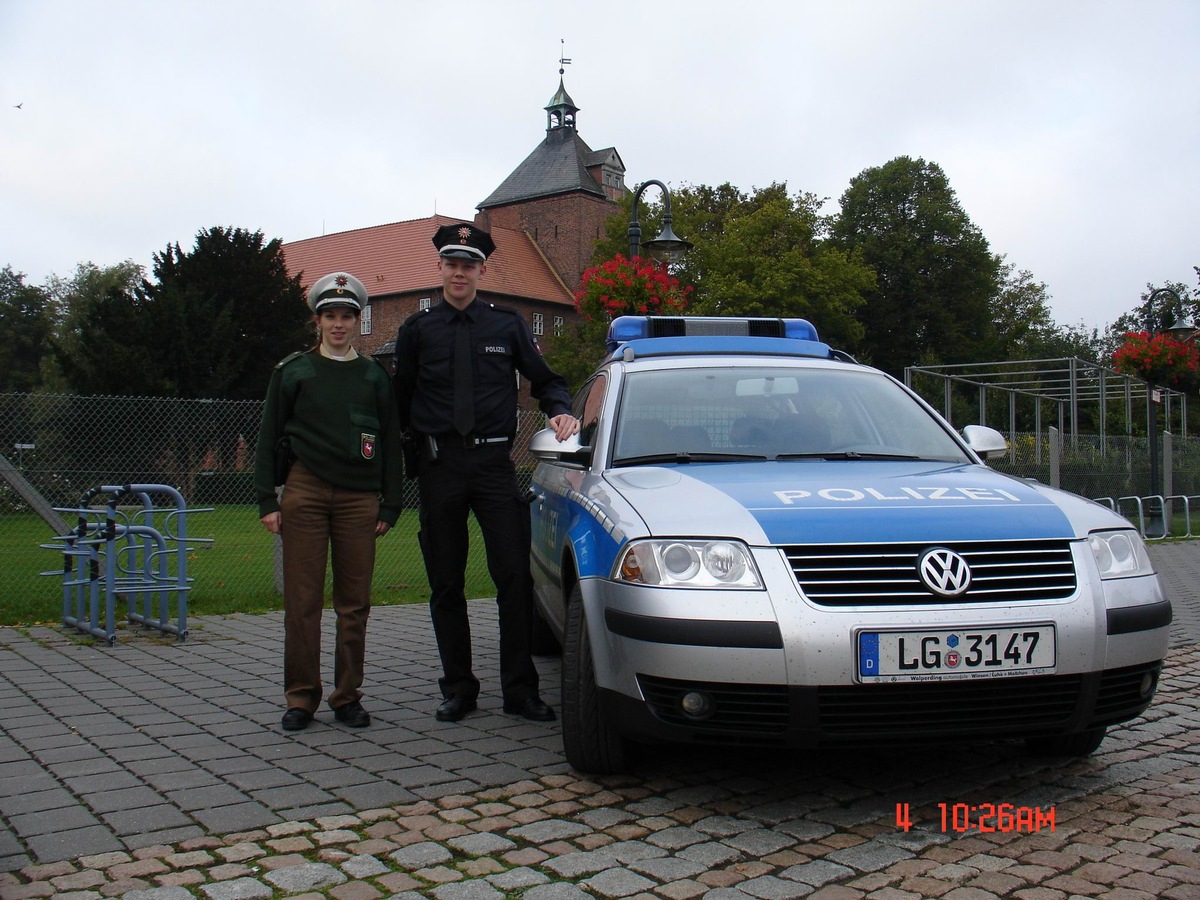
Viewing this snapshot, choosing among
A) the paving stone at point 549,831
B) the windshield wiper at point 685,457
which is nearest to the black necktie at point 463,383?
the windshield wiper at point 685,457

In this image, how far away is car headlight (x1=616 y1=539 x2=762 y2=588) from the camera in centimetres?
380

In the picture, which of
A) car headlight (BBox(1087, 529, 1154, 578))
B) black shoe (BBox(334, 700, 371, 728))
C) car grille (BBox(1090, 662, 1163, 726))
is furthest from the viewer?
black shoe (BBox(334, 700, 371, 728))

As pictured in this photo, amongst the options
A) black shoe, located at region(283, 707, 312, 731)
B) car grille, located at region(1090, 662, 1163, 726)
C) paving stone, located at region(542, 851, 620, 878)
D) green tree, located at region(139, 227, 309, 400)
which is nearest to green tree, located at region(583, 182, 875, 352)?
green tree, located at region(139, 227, 309, 400)

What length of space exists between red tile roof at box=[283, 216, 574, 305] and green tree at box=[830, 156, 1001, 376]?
20.1 m

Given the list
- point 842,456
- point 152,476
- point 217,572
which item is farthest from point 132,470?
point 842,456

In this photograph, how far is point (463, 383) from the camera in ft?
18.0

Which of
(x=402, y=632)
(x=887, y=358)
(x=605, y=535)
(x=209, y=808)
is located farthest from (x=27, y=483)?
(x=887, y=358)

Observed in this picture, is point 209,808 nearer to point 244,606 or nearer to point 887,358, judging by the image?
point 244,606

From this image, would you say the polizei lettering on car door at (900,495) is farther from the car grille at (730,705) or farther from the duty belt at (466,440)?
the duty belt at (466,440)

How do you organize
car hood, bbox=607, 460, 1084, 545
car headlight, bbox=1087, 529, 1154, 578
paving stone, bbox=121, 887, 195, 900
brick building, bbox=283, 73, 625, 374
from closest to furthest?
paving stone, bbox=121, 887, 195, 900, car hood, bbox=607, 460, 1084, 545, car headlight, bbox=1087, 529, 1154, 578, brick building, bbox=283, 73, 625, 374

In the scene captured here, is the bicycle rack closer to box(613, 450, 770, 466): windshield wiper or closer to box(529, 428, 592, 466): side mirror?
box(529, 428, 592, 466): side mirror

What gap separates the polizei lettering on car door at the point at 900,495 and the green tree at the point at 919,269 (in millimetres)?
52202

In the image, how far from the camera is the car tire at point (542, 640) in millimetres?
7125

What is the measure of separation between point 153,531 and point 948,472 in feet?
19.2
